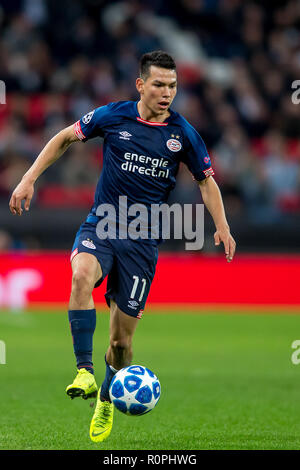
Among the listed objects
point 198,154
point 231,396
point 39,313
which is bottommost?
point 39,313

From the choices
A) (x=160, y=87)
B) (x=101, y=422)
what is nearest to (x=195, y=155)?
(x=160, y=87)

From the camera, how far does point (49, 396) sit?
26.9 feet

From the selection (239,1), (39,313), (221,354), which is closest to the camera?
(221,354)

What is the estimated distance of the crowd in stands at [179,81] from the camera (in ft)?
53.7

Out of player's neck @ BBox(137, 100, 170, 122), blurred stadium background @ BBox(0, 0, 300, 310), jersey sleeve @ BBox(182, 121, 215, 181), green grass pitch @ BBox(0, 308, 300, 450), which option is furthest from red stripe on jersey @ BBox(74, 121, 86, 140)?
blurred stadium background @ BBox(0, 0, 300, 310)

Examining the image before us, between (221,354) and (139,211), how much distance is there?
5157 millimetres

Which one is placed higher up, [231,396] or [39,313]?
[231,396]

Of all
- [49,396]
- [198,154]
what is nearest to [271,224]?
[49,396]

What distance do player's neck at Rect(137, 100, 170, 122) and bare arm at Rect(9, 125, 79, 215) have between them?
1.72 feet

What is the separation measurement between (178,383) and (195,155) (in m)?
3.35

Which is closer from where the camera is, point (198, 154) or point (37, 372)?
point (198, 154)

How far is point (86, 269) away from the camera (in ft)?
20.1

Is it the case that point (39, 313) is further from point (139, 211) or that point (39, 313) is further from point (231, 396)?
point (139, 211)

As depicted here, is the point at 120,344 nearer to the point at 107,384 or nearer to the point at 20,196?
the point at 107,384
